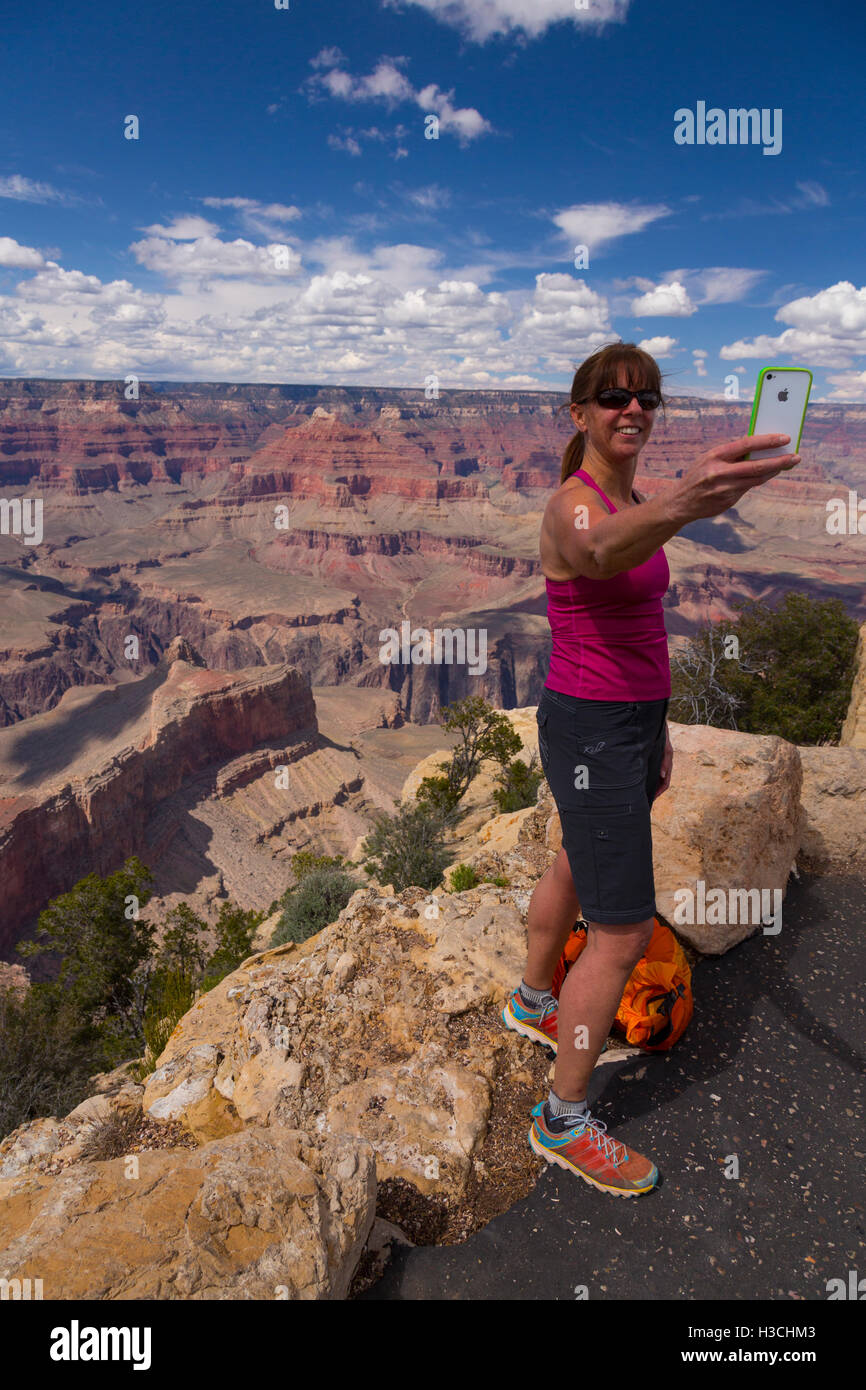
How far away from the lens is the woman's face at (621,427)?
2.54 metres

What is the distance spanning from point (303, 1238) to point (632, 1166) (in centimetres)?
151

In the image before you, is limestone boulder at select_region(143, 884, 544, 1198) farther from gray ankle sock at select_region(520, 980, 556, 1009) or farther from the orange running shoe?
the orange running shoe

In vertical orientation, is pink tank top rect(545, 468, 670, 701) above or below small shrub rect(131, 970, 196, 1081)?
above

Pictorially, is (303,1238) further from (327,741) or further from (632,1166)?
(327,741)

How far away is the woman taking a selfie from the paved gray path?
0.70 ft

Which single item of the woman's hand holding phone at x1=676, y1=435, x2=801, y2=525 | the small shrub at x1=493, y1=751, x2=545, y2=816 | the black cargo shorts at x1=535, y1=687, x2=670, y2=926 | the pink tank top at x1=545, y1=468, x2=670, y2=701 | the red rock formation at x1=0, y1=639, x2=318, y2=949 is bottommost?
the red rock formation at x1=0, y1=639, x2=318, y2=949

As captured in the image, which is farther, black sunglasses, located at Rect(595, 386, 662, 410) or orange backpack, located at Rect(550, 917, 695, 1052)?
orange backpack, located at Rect(550, 917, 695, 1052)

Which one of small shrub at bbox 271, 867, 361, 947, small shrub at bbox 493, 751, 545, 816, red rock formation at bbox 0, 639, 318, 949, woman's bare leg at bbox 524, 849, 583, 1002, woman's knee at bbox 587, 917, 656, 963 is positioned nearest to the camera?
woman's knee at bbox 587, 917, 656, 963

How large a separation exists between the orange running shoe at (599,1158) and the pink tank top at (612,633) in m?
2.04

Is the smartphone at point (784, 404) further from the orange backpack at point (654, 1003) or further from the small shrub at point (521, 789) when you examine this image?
the small shrub at point (521, 789)

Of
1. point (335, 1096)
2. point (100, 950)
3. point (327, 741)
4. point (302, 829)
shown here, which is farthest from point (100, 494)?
point (335, 1096)

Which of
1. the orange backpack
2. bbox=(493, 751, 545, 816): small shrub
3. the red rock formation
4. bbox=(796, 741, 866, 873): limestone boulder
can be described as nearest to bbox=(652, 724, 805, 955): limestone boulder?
bbox=(796, 741, 866, 873): limestone boulder

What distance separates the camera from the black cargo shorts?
269 centimetres

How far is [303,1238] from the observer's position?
2.28m
